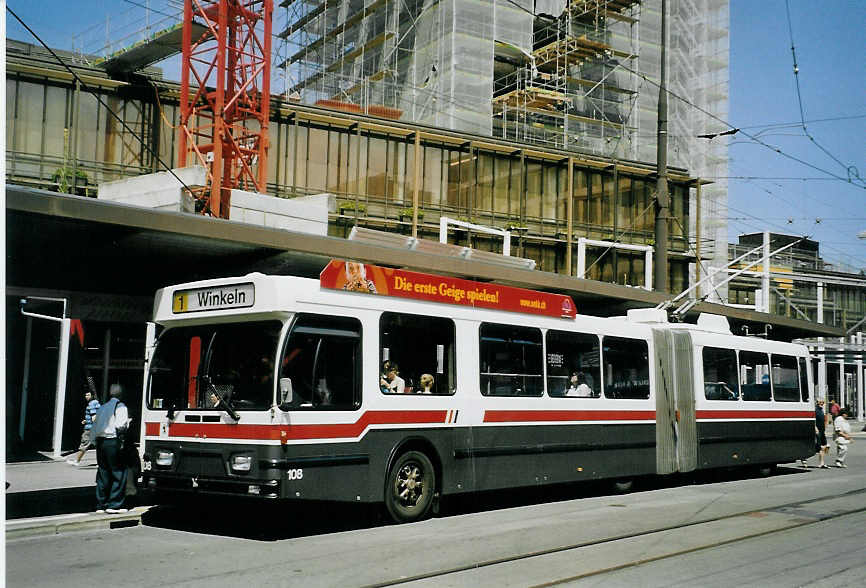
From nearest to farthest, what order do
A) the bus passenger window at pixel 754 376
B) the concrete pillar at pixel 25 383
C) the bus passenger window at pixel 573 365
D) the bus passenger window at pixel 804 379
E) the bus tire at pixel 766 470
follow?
the bus passenger window at pixel 573 365 < the bus passenger window at pixel 754 376 < the bus tire at pixel 766 470 < the bus passenger window at pixel 804 379 < the concrete pillar at pixel 25 383

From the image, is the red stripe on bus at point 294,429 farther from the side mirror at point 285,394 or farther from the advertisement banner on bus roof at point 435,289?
the advertisement banner on bus roof at point 435,289

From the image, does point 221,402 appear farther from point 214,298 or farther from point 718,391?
point 718,391

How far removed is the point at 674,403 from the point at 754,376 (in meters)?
2.89

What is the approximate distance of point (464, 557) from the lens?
376 inches

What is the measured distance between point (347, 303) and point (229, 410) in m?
1.82

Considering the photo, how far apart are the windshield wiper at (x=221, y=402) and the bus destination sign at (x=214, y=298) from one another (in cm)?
84

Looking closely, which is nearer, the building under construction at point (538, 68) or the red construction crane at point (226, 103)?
the red construction crane at point (226, 103)

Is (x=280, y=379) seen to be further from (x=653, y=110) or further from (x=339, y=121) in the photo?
(x=653, y=110)

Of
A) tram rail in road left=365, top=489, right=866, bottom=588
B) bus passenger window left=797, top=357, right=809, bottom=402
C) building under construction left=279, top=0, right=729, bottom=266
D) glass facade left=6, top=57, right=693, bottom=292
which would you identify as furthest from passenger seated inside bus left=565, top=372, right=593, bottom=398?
building under construction left=279, top=0, right=729, bottom=266

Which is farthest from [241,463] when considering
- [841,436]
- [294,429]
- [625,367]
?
[841,436]

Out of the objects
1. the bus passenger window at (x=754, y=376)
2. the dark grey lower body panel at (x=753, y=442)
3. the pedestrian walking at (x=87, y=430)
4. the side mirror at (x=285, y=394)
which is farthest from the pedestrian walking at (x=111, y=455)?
the bus passenger window at (x=754, y=376)

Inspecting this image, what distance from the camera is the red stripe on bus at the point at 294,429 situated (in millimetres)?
10461

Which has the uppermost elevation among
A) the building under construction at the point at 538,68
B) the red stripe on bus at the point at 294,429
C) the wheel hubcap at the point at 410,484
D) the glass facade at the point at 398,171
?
the building under construction at the point at 538,68

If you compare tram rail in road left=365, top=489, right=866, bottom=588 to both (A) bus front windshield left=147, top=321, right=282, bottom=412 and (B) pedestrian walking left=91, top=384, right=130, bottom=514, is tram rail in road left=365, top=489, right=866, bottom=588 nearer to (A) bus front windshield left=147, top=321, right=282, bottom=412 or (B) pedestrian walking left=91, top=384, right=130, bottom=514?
(A) bus front windshield left=147, top=321, right=282, bottom=412
